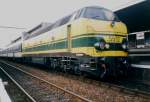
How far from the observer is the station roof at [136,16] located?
497 inches

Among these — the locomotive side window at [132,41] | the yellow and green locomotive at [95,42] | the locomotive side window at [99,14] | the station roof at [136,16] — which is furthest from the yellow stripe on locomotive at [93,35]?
the locomotive side window at [132,41]

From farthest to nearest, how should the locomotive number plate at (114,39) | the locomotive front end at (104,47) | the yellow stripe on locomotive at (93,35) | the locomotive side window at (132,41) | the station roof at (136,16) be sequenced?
the locomotive side window at (132,41) → the station roof at (136,16) → the locomotive number plate at (114,39) → the yellow stripe on locomotive at (93,35) → the locomotive front end at (104,47)

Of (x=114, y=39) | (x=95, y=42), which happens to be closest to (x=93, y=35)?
(x=95, y=42)

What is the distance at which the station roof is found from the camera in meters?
12.6

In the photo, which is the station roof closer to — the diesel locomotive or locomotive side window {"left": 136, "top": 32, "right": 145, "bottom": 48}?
locomotive side window {"left": 136, "top": 32, "right": 145, "bottom": 48}

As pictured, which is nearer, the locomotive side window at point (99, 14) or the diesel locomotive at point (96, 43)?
the diesel locomotive at point (96, 43)

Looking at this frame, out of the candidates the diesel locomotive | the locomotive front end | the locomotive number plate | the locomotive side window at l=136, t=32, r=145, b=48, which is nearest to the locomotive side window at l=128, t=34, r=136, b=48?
the locomotive side window at l=136, t=32, r=145, b=48

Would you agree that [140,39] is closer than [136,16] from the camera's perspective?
Yes

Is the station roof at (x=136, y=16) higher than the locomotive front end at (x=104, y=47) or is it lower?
higher

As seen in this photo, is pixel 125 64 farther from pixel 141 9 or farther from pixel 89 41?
pixel 141 9

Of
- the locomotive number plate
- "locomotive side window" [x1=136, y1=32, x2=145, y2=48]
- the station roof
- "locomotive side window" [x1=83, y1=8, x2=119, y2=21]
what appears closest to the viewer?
the locomotive number plate

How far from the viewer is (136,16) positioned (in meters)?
14.2

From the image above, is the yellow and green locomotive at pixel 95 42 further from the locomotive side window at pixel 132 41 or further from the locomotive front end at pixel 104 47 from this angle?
the locomotive side window at pixel 132 41

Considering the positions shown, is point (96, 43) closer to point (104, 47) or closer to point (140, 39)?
point (104, 47)
